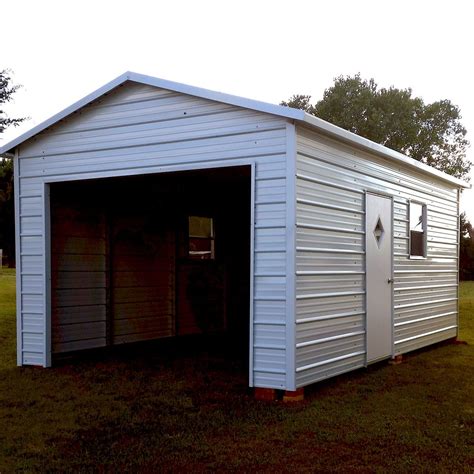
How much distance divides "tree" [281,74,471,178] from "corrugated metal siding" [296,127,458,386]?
2088 centimetres

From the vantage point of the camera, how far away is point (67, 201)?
9594mm

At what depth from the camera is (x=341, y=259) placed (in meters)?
8.07

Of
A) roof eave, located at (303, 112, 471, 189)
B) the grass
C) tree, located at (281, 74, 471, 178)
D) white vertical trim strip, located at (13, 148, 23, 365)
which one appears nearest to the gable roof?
roof eave, located at (303, 112, 471, 189)

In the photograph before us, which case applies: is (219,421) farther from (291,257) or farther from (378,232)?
(378,232)

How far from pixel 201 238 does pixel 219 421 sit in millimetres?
6512

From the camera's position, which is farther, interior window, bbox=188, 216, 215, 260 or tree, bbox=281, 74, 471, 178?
tree, bbox=281, 74, 471, 178

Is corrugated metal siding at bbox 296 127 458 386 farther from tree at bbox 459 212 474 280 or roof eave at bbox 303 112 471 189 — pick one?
tree at bbox 459 212 474 280

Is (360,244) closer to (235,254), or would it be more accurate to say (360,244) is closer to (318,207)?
(318,207)

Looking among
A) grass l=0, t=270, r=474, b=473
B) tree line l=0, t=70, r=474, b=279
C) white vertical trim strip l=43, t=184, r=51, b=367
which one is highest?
tree line l=0, t=70, r=474, b=279

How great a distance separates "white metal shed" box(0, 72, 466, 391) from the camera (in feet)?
23.3

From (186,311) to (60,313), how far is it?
121 inches

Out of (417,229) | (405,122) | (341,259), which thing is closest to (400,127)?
(405,122)

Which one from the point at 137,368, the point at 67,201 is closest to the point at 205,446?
the point at 137,368

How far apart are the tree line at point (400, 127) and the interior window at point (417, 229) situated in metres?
20.6
